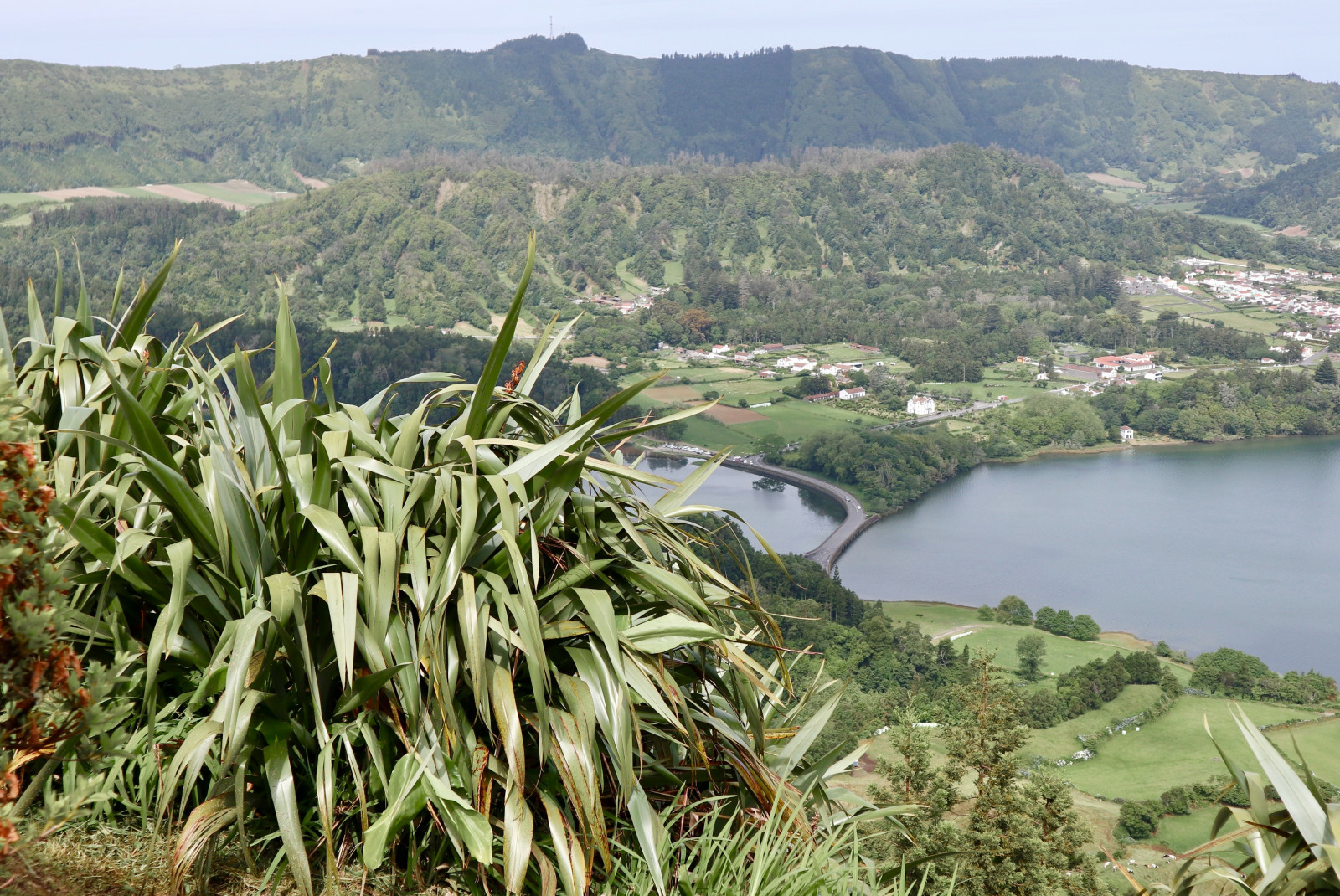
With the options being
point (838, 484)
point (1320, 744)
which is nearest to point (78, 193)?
point (838, 484)

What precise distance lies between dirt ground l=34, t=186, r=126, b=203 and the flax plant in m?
93.6

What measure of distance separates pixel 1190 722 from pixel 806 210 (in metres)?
69.8

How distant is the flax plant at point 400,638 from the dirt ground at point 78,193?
93629mm

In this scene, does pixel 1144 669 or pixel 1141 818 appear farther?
pixel 1144 669

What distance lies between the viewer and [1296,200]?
10250cm

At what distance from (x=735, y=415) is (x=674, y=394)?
13.0ft

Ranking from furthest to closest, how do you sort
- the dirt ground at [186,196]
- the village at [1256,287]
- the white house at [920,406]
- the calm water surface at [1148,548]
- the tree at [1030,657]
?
1. the dirt ground at [186,196]
2. the village at [1256,287]
3. the white house at [920,406]
4. the calm water surface at [1148,548]
5. the tree at [1030,657]

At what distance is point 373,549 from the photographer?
1.52 metres

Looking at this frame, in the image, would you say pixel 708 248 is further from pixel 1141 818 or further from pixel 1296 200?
pixel 1141 818

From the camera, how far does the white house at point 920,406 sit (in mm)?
53719

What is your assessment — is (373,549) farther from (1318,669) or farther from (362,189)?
(362,189)

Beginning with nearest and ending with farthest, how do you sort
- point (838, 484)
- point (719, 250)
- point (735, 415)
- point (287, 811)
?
point (287, 811) < point (838, 484) < point (735, 415) < point (719, 250)

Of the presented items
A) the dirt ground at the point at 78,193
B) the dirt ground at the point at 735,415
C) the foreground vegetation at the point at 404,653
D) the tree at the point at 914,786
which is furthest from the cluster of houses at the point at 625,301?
the foreground vegetation at the point at 404,653

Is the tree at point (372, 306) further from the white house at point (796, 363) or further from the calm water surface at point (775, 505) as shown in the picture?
the calm water surface at point (775, 505)
